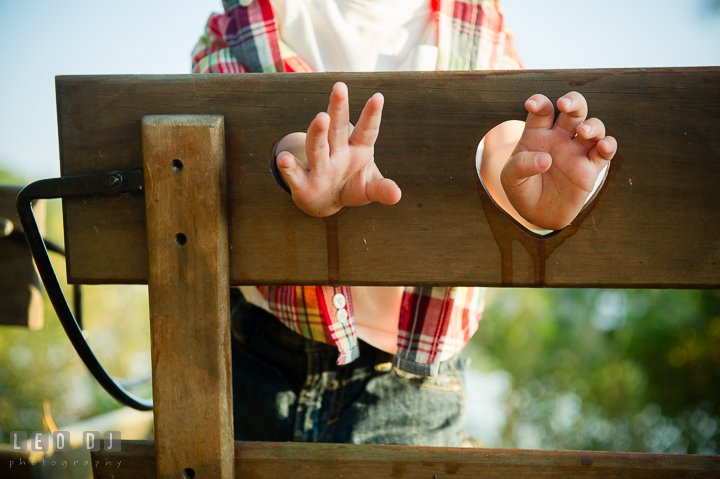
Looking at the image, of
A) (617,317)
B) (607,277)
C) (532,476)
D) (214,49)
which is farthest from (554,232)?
(617,317)

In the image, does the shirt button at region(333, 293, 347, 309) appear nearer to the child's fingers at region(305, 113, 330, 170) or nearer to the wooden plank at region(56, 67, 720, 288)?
the wooden plank at region(56, 67, 720, 288)

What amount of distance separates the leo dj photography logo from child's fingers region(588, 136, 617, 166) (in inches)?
31.8

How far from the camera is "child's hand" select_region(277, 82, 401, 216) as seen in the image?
61 centimetres

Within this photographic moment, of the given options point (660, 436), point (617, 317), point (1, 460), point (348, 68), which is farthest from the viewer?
point (617, 317)

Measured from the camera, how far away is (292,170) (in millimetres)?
621

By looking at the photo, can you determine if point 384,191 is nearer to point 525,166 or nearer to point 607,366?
point 525,166

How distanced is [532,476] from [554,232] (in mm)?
363

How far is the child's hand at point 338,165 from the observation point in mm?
610

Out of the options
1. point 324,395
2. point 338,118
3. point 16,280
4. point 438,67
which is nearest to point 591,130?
point 338,118

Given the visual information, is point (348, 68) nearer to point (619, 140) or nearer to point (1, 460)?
point (619, 140)

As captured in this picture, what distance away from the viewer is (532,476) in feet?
2.46

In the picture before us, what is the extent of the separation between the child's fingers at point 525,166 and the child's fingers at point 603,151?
0.07 metres

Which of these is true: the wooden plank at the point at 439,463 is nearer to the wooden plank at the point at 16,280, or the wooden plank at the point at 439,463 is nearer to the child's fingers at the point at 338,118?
the child's fingers at the point at 338,118

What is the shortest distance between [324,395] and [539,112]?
75 cm
